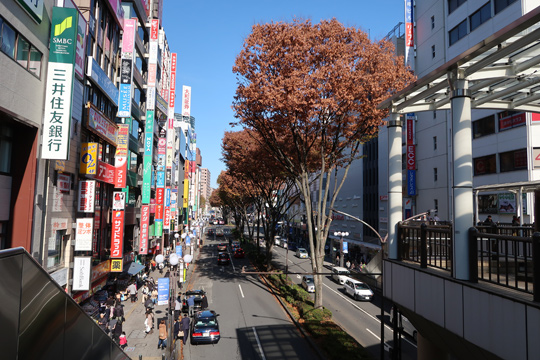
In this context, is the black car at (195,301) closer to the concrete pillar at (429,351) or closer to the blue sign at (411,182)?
the concrete pillar at (429,351)

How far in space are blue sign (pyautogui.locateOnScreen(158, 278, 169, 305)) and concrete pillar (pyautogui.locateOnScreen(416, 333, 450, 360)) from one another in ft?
39.3

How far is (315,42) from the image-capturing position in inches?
675

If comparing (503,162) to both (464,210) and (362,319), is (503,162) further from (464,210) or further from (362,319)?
(464,210)

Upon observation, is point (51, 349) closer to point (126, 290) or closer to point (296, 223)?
point (126, 290)

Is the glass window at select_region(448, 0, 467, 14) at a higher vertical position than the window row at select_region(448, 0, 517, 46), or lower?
higher

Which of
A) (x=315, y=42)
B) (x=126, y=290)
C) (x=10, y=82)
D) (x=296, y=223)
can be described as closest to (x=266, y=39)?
(x=315, y=42)

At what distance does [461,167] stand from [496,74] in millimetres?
2164

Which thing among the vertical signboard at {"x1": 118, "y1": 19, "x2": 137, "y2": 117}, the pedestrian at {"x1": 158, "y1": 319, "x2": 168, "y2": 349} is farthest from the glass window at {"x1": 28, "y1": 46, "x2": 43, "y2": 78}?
the pedestrian at {"x1": 158, "y1": 319, "x2": 168, "y2": 349}

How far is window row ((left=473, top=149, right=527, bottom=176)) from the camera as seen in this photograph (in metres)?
22.9

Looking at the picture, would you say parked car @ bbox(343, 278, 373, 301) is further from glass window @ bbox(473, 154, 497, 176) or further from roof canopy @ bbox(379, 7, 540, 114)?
roof canopy @ bbox(379, 7, 540, 114)

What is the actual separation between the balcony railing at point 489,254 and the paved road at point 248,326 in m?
9.74

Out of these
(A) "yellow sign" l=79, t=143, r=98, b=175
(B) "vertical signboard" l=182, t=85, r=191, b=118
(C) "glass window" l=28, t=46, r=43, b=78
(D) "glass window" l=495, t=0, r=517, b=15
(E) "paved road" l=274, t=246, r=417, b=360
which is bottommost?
(E) "paved road" l=274, t=246, r=417, b=360

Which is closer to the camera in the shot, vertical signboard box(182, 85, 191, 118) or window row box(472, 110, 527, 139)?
window row box(472, 110, 527, 139)

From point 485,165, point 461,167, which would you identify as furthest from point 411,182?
point 461,167
